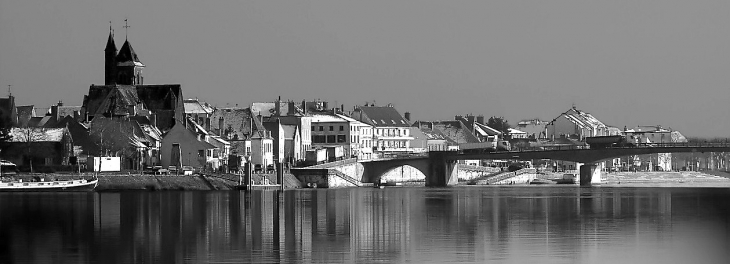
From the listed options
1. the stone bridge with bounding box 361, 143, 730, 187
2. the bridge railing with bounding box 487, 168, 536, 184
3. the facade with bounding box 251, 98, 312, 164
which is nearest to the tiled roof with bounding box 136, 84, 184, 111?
the facade with bounding box 251, 98, 312, 164

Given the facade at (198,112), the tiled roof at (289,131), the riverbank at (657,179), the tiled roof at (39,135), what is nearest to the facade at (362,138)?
the tiled roof at (289,131)

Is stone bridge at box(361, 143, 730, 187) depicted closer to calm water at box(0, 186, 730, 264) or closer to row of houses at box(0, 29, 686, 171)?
row of houses at box(0, 29, 686, 171)

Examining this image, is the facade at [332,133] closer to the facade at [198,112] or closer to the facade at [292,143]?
the facade at [292,143]

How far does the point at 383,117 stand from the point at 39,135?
3124 inches

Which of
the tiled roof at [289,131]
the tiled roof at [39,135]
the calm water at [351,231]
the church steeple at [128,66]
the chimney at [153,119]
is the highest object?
the church steeple at [128,66]

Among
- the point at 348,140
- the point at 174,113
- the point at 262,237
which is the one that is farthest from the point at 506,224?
the point at 348,140

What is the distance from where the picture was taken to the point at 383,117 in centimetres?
18788

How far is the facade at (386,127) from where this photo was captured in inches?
7225

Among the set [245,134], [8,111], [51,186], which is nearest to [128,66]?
[245,134]

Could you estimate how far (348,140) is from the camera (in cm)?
17125

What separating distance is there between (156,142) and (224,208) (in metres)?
45.0

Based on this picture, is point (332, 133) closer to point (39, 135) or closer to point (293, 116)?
point (293, 116)

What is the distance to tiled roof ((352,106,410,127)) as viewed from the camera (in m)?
185

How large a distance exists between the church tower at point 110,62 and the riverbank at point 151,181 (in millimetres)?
39726
